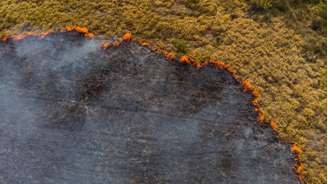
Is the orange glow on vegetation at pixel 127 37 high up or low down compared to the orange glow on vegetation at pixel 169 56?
up

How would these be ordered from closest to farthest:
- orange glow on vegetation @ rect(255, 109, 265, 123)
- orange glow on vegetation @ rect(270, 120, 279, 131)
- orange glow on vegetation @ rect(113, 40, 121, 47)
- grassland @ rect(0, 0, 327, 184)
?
orange glow on vegetation @ rect(270, 120, 279, 131) → orange glow on vegetation @ rect(255, 109, 265, 123) → grassland @ rect(0, 0, 327, 184) → orange glow on vegetation @ rect(113, 40, 121, 47)

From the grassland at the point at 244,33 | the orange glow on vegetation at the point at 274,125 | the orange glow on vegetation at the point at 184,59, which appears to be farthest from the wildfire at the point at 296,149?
the orange glow on vegetation at the point at 184,59

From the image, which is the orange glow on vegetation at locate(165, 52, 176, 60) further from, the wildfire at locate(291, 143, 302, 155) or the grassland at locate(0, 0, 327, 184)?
the wildfire at locate(291, 143, 302, 155)

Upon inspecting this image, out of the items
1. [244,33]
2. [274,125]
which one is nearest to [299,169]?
[274,125]

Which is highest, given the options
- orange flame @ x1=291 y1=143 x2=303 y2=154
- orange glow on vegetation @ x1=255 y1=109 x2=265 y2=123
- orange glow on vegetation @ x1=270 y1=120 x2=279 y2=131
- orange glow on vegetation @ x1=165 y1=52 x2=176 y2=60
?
orange glow on vegetation @ x1=165 y1=52 x2=176 y2=60

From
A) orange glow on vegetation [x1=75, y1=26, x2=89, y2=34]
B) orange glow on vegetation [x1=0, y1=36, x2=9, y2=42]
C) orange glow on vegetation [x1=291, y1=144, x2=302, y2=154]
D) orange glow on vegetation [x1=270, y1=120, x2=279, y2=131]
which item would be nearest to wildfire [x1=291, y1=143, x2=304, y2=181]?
orange glow on vegetation [x1=291, y1=144, x2=302, y2=154]

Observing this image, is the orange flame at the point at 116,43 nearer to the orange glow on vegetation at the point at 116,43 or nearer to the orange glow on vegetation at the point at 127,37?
the orange glow on vegetation at the point at 116,43

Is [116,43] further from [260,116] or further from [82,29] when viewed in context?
[260,116]
